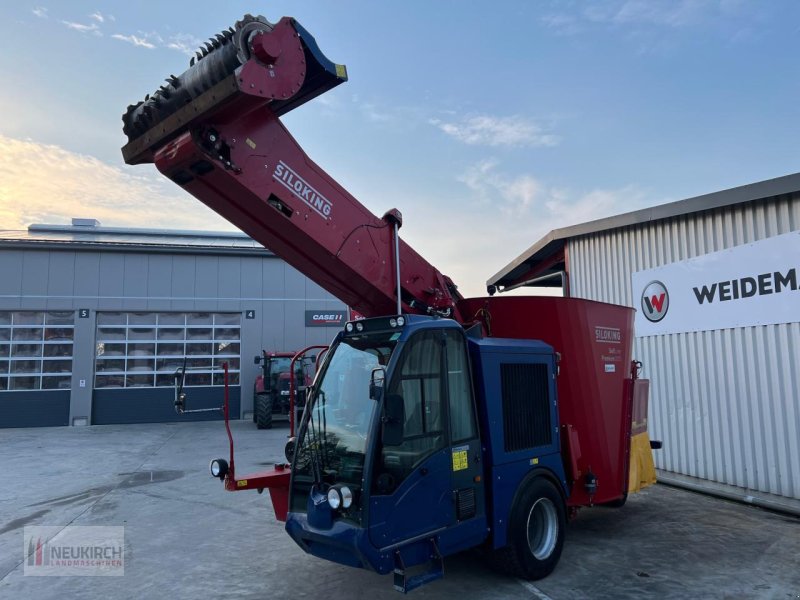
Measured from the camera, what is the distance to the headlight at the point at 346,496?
12.7 feet

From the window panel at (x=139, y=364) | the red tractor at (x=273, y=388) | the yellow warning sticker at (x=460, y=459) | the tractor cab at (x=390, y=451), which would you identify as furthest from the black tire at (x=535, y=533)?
the window panel at (x=139, y=364)

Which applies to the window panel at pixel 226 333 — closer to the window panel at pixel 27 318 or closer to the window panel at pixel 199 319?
the window panel at pixel 199 319

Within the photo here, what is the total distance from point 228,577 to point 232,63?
4.34 metres

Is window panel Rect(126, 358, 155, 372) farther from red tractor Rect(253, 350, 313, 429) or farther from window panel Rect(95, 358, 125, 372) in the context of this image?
red tractor Rect(253, 350, 313, 429)

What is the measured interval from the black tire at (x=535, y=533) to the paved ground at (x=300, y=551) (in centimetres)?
14

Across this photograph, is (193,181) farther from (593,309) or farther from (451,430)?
(593,309)

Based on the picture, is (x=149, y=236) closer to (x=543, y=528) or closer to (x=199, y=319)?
(x=199, y=319)

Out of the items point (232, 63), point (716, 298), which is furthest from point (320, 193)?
point (716, 298)

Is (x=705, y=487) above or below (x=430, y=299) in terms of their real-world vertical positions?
below

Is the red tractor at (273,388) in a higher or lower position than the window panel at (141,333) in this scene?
lower

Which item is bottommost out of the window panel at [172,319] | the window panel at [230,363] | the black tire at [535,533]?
the black tire at [535,533]

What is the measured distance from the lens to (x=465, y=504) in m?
4.49

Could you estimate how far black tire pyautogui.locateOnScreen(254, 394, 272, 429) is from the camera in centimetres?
1686

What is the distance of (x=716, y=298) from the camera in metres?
7.89
